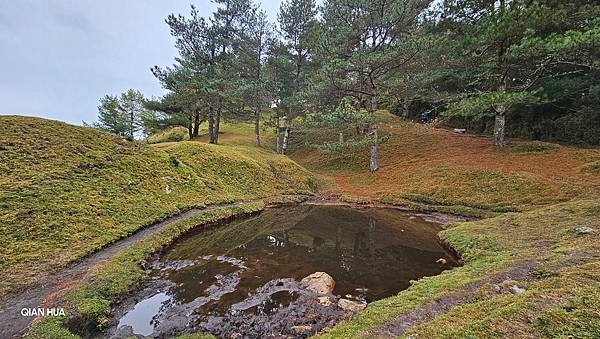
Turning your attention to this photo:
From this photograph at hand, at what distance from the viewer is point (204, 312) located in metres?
6.15

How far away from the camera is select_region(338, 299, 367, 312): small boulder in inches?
244

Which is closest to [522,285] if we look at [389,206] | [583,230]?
[583,230]

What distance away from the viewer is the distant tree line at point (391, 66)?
53.2 feet

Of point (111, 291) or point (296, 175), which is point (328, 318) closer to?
point (111, 291)

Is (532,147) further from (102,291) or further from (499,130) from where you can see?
(102,291)

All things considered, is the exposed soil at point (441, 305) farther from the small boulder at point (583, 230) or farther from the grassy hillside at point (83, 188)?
the grassy hillside at point (83, 188)

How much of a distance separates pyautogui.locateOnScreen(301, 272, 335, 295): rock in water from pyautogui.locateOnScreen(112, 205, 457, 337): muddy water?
0.52 ft

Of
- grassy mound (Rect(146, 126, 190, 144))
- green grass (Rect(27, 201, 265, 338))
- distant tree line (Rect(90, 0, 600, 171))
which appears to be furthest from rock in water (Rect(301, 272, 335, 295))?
grassy mound (Rect(146, 126, 190, 144))

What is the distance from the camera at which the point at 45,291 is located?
6.33 meters

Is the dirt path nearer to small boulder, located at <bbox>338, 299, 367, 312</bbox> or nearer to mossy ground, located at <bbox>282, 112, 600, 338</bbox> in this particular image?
mossy ground, located at <bbox>282, 112, 600, 338</bbox>

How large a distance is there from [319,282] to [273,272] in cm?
145

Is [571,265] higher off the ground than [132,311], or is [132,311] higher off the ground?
[571,265]

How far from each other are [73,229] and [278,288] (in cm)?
623

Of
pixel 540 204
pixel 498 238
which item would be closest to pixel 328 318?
pixel 498 238
